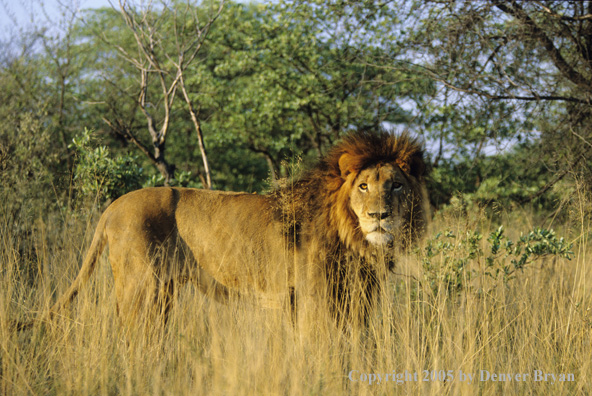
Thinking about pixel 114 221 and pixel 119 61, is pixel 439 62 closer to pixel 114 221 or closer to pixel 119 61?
pixel 114 221

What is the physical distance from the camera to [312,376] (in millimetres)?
3264

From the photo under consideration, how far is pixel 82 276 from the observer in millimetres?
3861

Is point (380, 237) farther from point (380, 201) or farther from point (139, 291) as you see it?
point (139, 291)

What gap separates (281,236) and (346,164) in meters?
0.73

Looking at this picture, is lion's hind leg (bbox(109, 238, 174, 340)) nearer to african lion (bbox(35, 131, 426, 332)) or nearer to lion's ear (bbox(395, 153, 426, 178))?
african lion (bbox(35, 131, 426, 332))

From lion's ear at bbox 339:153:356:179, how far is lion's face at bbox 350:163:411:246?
0.08 metres

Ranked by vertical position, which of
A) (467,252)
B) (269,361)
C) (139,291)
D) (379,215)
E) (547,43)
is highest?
(547,43)

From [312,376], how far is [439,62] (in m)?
4.76

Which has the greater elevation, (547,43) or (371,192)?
(547,43)

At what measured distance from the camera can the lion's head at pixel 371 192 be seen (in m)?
3.49

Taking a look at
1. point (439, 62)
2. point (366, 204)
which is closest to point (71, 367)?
point (366, 204)

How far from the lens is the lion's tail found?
3.65m

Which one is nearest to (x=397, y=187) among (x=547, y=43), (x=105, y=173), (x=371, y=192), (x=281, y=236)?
(x=371, y=192)

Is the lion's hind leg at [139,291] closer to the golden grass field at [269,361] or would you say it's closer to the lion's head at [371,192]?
the golden grass field at [269,361]
